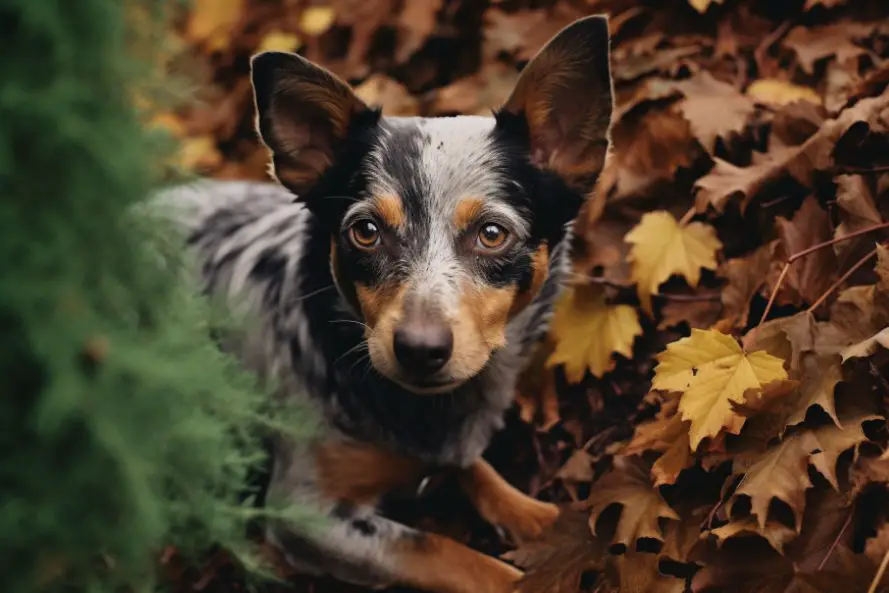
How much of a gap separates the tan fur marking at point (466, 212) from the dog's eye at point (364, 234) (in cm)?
22

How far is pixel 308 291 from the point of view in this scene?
2.64 metres

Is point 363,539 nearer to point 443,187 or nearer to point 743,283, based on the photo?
point 443,187

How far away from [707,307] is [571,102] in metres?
0.86

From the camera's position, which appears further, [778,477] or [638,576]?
[638,576]

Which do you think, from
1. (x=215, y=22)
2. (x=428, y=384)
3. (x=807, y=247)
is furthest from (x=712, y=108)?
(x=215, y=22)

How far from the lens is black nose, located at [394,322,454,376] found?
2039 mm

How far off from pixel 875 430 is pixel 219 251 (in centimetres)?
214

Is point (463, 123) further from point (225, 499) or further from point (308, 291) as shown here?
point (225, 499)

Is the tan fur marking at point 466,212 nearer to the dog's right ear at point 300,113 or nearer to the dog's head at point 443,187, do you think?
the dog's head at point 443,187

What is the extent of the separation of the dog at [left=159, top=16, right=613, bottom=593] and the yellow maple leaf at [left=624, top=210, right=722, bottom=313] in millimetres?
246

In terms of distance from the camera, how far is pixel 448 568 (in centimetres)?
251

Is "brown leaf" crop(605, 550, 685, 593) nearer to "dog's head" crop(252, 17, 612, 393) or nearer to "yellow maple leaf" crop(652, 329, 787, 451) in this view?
"yellow maple leaf" crop(652, 329, 787, 451)

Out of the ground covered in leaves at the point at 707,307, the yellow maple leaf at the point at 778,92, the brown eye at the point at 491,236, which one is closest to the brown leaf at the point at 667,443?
the ground covered in leaves at the point at 707,307

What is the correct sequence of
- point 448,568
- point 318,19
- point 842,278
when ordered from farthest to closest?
1. point 318,19
2. point 448,568
3. point 842,278
